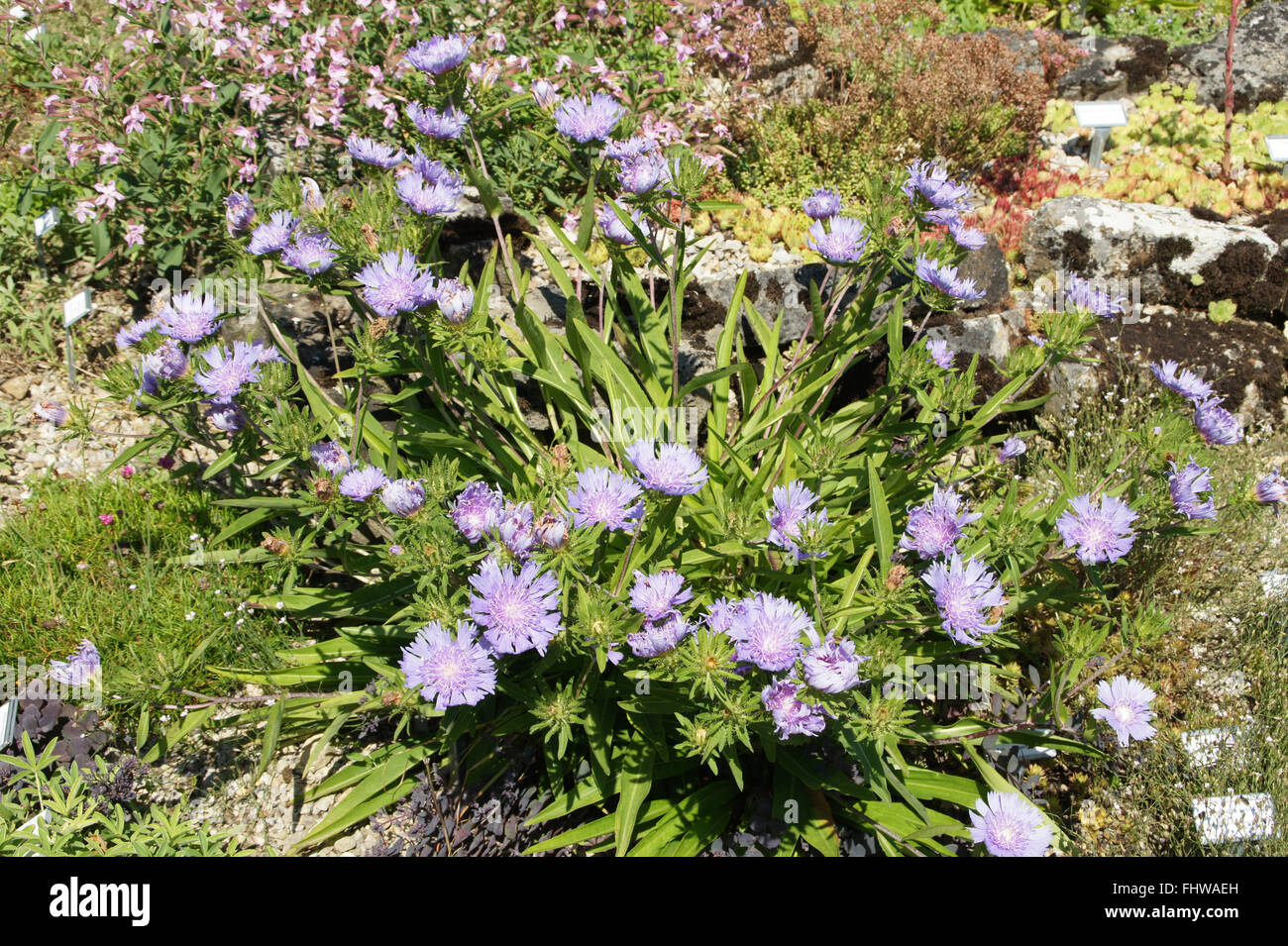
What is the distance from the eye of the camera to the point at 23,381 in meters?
4.43

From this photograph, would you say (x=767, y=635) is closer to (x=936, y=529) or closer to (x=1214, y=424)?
(x=936, y=529)

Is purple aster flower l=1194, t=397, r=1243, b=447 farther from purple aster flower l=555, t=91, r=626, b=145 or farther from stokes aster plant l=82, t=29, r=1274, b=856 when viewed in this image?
purple aster flower l=555, t=91, r=626, b=145

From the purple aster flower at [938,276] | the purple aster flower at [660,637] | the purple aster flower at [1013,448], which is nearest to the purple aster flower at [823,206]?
the purple aster flower at [938,276]

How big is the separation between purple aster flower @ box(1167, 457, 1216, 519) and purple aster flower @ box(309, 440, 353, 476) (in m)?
2.24

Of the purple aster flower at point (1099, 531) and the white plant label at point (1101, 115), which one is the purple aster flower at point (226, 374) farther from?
the white plant label at point (1101, 115)

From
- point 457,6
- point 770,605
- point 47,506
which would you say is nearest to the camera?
point 770,605

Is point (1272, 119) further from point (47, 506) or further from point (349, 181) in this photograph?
point (47, 506)

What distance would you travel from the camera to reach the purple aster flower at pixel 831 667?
1803 mm

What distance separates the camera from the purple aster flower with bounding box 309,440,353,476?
96.0 inches

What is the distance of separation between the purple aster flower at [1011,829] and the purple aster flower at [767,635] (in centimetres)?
65

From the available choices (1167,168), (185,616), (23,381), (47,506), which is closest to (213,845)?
(185,616)

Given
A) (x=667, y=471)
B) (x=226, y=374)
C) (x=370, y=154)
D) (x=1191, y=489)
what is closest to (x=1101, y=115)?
(x=1191, y=489)

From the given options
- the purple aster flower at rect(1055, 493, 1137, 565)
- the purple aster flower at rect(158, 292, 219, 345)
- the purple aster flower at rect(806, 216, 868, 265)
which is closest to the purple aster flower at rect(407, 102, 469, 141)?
the purple aster flower at rect(158, 292, 219, 345)

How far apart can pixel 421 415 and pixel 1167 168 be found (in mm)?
4785
